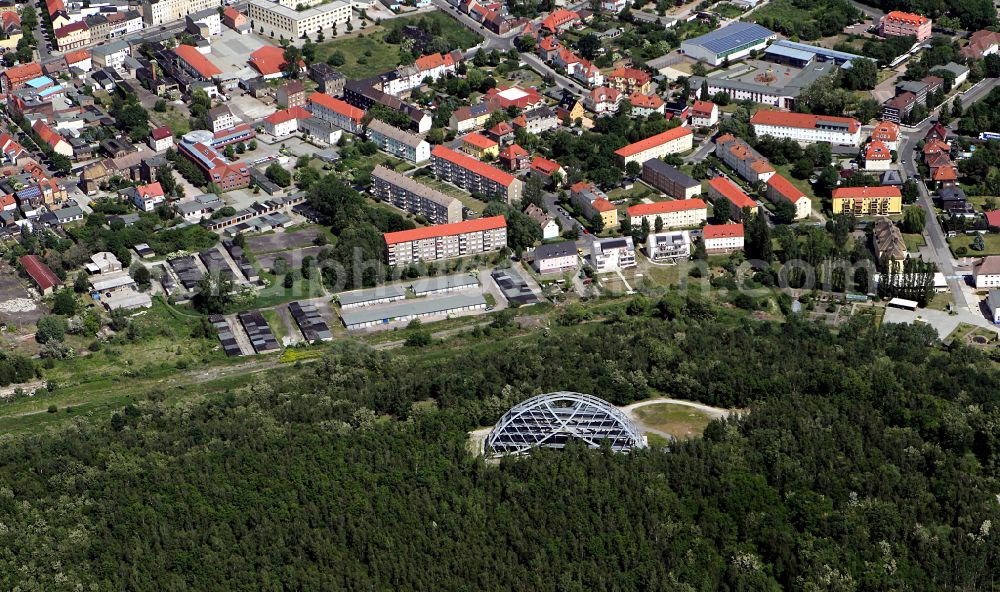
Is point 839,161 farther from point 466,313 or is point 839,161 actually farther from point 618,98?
point 466,313

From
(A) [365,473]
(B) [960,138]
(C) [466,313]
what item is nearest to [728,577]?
(A) [365,473]

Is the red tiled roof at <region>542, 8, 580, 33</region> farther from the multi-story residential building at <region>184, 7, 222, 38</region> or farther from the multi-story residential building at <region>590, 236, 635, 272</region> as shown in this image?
the multi-story residential building at <region>590, 236, 635, 272</region>

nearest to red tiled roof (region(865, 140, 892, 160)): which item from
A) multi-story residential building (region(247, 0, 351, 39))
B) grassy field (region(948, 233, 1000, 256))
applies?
grassy field (region(948, 233, 1000, 256))

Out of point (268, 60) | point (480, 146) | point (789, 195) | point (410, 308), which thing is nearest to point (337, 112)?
point (480, 146)

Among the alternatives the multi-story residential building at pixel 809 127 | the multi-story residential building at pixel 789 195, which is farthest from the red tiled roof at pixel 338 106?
the multi-story residential building at pixel 789 195

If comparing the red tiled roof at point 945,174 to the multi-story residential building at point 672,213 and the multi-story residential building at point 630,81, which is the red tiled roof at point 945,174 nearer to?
the multi-story residential building at point 672,213

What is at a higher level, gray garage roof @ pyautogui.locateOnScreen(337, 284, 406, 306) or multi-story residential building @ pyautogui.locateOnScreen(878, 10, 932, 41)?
multi-story residential building @ pyautogui.locateOnScreen(878, 10, 932, 41)
